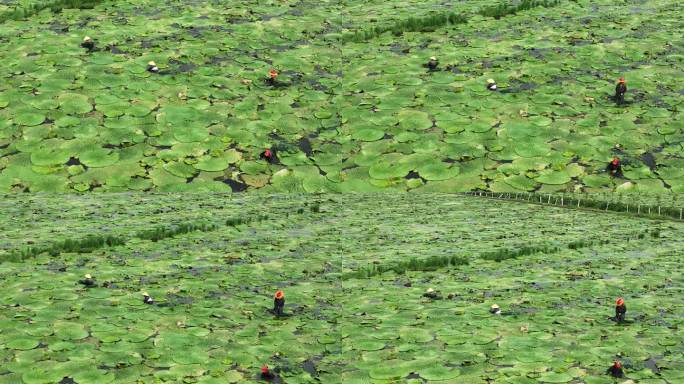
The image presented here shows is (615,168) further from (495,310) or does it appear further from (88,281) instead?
(88,281)

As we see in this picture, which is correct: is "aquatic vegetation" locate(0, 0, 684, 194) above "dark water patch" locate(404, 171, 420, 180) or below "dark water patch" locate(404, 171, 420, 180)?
above

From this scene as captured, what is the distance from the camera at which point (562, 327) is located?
9367 millimetres

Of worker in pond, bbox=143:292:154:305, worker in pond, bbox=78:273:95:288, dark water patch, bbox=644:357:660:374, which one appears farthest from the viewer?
worker in pond, bbox=78:273:95:288

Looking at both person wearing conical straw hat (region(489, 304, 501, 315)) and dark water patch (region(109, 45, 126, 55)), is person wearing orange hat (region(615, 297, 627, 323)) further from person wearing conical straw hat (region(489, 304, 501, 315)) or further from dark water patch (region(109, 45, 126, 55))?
dark water patch (region(109, 45, 126, 55))

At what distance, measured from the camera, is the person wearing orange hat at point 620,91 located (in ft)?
38.3

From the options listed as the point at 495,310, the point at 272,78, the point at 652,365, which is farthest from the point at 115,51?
the point at 652,365

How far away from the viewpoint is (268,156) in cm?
1050

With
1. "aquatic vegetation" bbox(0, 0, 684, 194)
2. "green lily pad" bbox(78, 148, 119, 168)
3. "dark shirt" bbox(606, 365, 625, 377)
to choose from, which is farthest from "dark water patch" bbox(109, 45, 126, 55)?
"dark shirt" bbox(606, 365, 625, 377)

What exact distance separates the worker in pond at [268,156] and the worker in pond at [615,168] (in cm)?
344

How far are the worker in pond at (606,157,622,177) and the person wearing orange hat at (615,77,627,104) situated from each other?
1478mm

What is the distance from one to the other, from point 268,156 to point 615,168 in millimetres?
3554

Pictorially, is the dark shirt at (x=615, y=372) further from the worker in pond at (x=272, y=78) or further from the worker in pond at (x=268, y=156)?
the worker in pond at (x=272, y=78)

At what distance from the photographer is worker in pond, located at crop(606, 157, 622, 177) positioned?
10299mm

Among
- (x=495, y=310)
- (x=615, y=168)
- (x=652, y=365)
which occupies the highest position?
(x=615, y=168)
